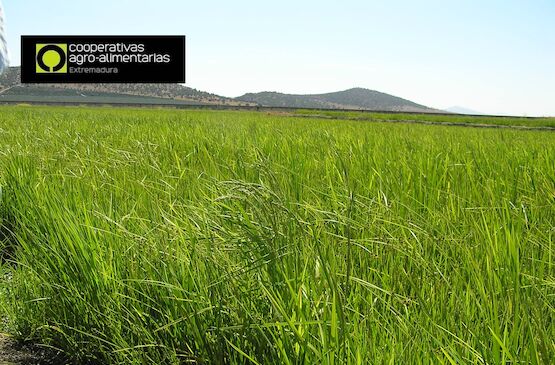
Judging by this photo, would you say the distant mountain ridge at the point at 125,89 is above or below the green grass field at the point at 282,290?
above

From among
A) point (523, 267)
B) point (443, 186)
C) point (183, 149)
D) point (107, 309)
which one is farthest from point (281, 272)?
point (183, 149)

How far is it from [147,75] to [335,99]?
106133mm

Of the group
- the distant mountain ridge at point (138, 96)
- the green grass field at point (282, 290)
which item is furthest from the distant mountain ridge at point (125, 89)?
the green grass field at point (282, 290)

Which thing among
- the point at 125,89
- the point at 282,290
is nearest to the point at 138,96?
the point at 125,89

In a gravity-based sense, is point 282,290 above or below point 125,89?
below

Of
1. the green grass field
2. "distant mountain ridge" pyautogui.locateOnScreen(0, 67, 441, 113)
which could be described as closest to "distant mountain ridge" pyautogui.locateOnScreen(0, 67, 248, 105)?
"distant mountain ridge" pyautogui.locateOnScreen(0, 67, 441, 113)

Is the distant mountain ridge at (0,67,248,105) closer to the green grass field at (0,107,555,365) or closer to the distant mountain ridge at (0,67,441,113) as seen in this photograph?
the distant mountain ridge at (0,67,441,113)

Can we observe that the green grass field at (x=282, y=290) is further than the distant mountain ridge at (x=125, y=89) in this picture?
No

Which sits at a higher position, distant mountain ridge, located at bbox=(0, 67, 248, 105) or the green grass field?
distant mountain ridge, located at bbox=(0, 67, 248, 105)

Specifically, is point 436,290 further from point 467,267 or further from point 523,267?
point 523,267

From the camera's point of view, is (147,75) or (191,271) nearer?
(191,271)

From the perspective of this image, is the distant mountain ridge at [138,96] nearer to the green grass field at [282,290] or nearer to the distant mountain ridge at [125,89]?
the distant mountain ridge at [125,89]

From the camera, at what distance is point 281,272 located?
3.57 feet

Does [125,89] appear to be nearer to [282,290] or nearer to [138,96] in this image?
[138,96]
